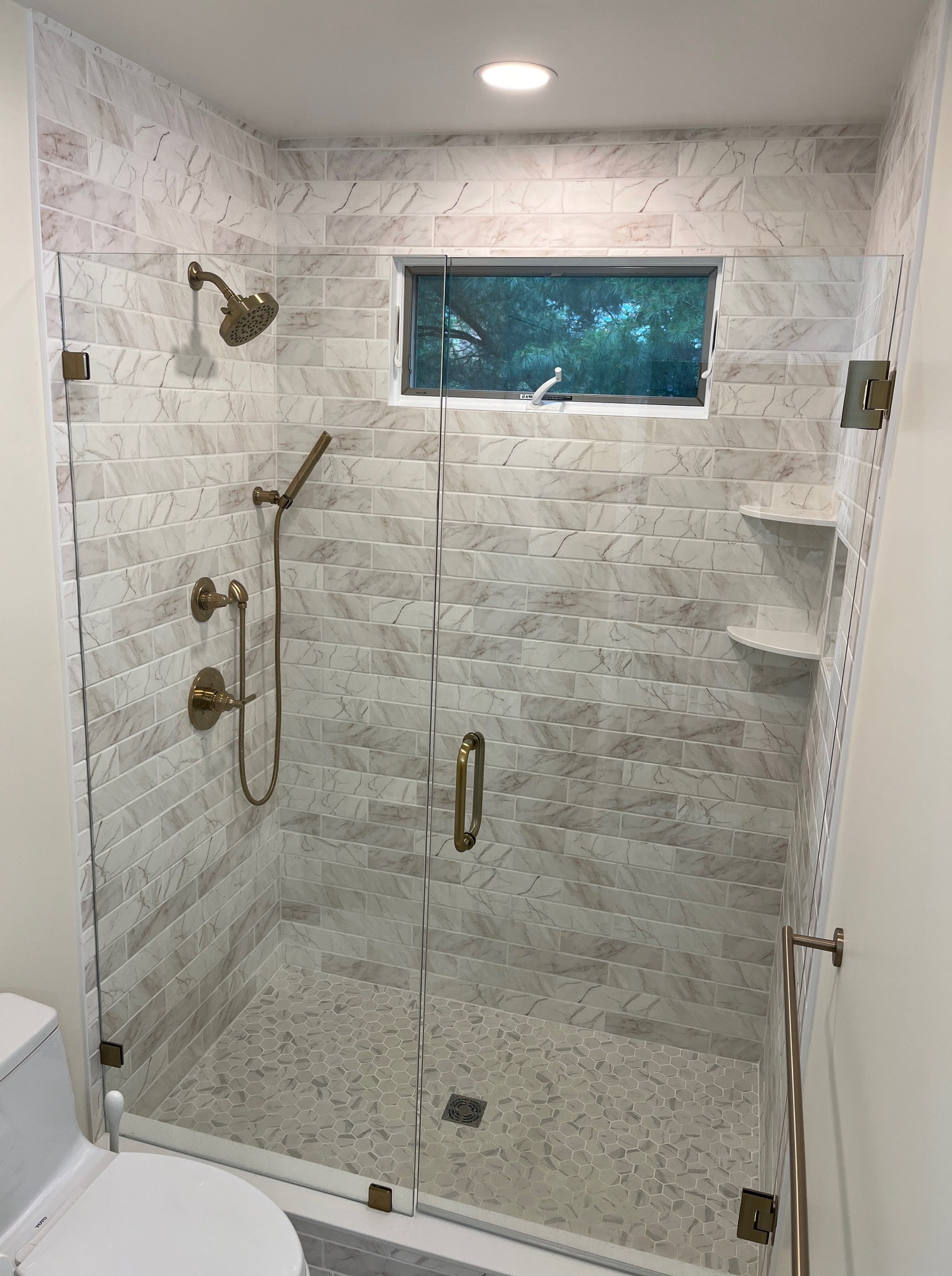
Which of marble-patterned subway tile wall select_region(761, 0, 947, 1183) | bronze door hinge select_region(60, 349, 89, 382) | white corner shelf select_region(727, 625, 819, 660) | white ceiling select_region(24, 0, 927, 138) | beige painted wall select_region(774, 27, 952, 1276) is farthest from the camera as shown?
bronze door hinge select_region(60, 349, 89, 382)

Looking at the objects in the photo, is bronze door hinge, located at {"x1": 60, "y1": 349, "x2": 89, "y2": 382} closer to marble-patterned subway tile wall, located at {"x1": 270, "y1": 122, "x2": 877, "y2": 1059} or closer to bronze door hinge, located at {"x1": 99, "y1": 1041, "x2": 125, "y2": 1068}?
marble-patterned subway tile wall, located at {"x1": 270, "y1": 122, "x2": 877, "y2": 1059}

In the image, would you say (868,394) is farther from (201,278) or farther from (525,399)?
(201,278)

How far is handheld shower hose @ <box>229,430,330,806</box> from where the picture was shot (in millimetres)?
1878

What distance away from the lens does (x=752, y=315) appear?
5.58 ft

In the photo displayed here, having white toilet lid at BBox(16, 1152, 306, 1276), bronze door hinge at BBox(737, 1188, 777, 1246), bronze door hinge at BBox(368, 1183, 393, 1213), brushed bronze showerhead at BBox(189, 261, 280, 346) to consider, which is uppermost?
brushed bronze showerhead at BBox(189, 261, 280, 346)

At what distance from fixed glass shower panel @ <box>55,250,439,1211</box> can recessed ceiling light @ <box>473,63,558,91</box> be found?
0.59 meters

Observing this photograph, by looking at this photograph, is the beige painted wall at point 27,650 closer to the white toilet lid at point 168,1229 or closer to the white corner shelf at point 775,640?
the white toilet lid at point 168,1229

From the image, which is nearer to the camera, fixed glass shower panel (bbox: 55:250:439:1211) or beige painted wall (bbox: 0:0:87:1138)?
beige painted wall (bbox: 0:0:87:1138)

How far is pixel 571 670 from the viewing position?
189 cm

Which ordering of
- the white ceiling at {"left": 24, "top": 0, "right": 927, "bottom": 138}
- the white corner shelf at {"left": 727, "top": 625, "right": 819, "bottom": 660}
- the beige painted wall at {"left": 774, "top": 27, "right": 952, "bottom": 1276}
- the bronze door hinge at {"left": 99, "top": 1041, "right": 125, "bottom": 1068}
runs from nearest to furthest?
1. the beige painted wall at {"left": 774, "top": 27, "right": 952, "bottom": 1276}
2. the white ceiling at {"left": 24, "top": 0, "right": 927, "bottom": 138}
3. the white corner shelf at {"left": 727, "top": 625, "right": 819, "bottom": 660}
4. the bronze door hinge at {"left": 99, "top": 1041, "right": 125, "bottom": 1068}

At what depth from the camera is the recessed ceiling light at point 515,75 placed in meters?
1.93

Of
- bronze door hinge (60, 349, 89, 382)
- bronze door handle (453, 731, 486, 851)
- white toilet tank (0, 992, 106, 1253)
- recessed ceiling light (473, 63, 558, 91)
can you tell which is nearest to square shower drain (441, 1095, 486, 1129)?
bronze door handle (453, 731, 486, 851)

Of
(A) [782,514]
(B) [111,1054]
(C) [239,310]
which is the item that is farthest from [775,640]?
(B) [111,1054]

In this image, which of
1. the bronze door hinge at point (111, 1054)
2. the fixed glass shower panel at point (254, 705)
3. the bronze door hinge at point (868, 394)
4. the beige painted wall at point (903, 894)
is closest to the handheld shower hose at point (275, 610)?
the fixed glass shower panel at point (254, 705)
